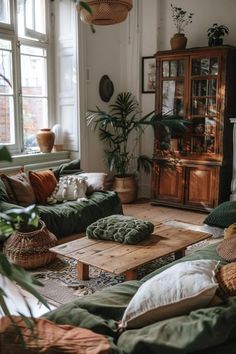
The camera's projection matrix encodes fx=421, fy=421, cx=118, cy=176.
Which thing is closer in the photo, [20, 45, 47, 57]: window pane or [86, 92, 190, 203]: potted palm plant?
[20, 45, 47, 57]: window pane

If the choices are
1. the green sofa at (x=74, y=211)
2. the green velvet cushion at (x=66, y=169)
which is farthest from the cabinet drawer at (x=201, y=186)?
the green velvet cushion at (x=66, y=169)

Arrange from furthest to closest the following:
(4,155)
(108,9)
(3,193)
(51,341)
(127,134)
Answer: (127,134), (3,193), (108,9), (51,341), (4,155)

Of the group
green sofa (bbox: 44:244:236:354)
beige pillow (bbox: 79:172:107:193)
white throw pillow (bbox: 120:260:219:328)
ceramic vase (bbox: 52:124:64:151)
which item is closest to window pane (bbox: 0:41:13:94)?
ceramic vase (bbox: 52:124:64:151)

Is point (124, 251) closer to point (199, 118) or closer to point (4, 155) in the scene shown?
point (4, 155)

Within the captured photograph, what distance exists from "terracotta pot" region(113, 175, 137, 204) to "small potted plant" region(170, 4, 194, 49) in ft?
6.01

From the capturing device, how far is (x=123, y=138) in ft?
19.0

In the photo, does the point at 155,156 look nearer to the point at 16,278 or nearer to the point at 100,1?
the point at 100,1

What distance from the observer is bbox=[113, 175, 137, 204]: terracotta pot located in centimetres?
574

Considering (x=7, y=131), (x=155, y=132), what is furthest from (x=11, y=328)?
(x=155, y=132)

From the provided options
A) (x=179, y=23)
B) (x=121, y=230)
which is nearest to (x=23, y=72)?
(x=179, y=23)

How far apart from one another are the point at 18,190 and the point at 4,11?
7.46ft

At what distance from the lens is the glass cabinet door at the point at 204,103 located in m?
5.04

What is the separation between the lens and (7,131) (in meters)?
5.14

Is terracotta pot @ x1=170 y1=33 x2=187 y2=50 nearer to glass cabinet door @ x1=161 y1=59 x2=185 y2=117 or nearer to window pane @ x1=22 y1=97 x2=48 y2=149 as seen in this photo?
glass cabinet door @ x1=161 y1=59 x2=185 y2=117
